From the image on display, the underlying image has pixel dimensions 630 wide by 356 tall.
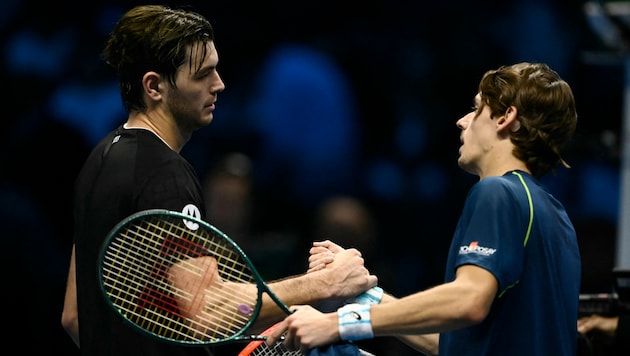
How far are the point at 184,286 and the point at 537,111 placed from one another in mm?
1073

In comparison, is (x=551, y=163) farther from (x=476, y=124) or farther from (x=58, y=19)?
(x=58, y=19)

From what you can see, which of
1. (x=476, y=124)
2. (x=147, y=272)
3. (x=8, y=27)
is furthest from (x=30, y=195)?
(x=476, y=124)

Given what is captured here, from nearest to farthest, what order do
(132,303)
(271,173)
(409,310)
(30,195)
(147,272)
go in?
1. (409,310)
2. (132,303)
3. (147,272)
4. (30,195)
5. (271,173)

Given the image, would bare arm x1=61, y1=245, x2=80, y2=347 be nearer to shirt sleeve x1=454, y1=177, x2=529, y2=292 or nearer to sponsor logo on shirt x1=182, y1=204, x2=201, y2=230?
sponsor logo on shirt x1=182, y1=204, x2=201, y2=230

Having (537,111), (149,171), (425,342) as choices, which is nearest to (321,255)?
(425,342)

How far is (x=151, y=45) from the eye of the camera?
334 cm

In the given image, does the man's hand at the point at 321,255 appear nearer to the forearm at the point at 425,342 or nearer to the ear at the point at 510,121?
the forearm at the point at 425,342

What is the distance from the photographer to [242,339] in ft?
9.75

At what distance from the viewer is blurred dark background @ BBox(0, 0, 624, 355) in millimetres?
6738

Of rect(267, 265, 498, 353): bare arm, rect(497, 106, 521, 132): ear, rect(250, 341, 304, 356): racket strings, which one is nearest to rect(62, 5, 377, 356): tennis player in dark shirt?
rect(250, 341, 304, 356): racket strings

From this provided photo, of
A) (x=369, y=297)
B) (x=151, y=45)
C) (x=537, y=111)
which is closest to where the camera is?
(x=537, y=111)

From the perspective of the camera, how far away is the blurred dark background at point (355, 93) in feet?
22.1

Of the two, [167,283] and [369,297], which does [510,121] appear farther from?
[167,283]

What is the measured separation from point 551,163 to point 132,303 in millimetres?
1205
